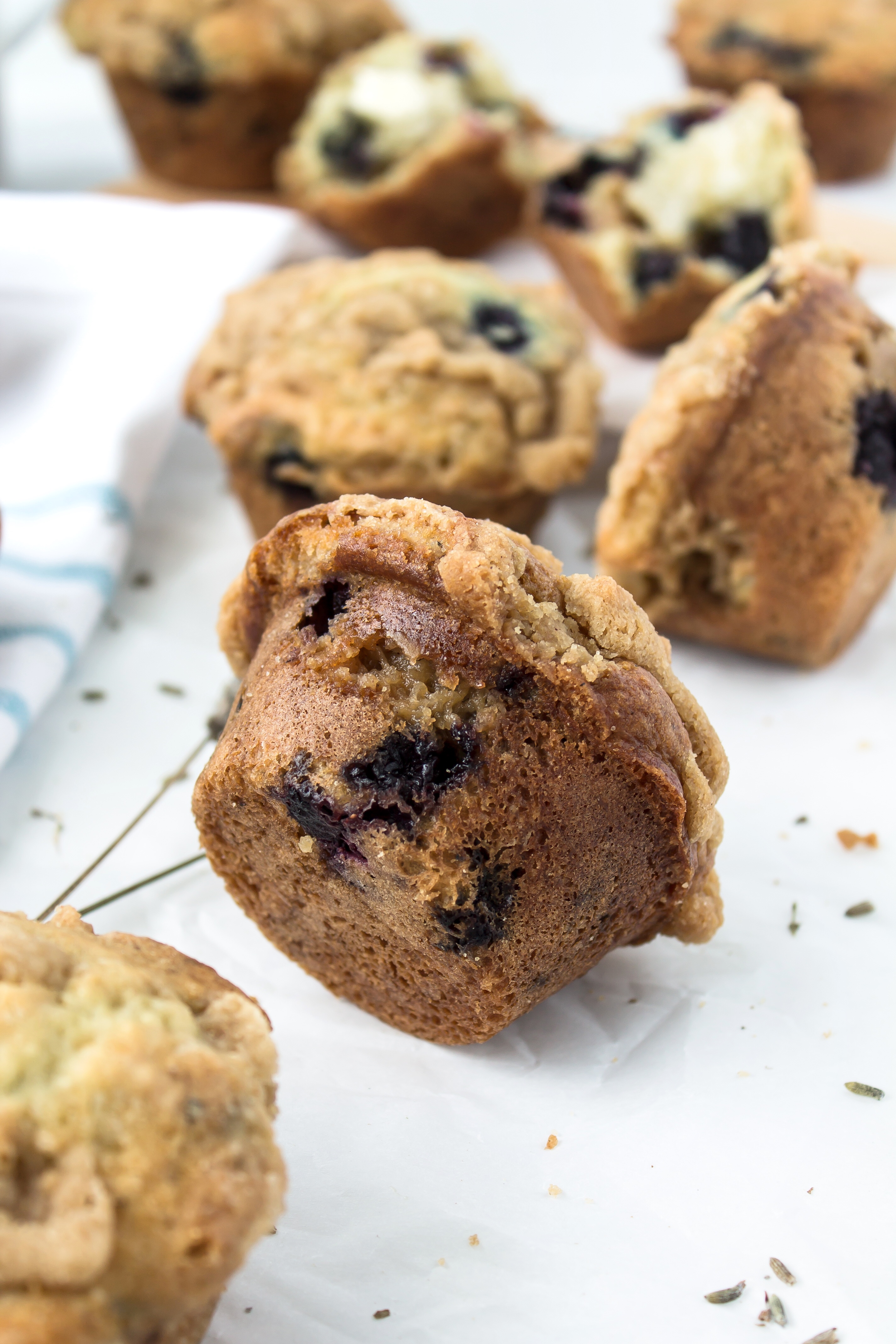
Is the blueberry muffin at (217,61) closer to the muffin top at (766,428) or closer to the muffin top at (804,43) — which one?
the muffin top at (804,43)

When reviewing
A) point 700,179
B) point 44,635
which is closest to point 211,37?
point 700,179

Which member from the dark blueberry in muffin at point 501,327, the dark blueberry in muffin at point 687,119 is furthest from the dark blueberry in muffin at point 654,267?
the dark blueberry in muffin at point 501,327

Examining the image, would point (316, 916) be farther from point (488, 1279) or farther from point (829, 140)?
point (829, 140)

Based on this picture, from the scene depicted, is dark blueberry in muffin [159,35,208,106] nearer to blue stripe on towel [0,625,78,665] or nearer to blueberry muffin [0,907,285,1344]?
blue stripe on towel [0,625,78,665]

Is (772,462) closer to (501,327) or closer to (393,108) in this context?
(501,327)

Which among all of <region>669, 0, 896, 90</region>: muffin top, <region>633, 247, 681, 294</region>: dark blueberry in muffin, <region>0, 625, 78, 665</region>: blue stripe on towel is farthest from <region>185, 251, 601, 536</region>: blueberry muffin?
<region>669, 0, 896, 90</region>: muffin top
